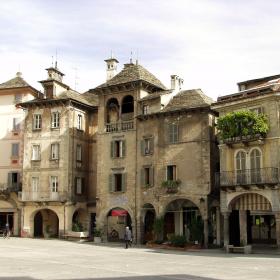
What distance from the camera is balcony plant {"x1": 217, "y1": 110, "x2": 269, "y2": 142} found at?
36.3 meters

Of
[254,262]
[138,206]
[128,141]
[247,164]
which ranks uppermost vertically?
[128,141]

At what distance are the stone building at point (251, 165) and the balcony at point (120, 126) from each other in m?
10.0

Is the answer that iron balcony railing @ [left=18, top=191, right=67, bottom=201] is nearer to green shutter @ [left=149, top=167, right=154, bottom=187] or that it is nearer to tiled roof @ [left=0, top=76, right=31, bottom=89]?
green shutter @ [left=149, top=167, right=154, bottom=187]

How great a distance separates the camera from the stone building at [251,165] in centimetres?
3600

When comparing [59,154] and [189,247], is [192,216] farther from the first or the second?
[59,154]

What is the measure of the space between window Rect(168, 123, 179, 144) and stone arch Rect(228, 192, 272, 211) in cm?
820

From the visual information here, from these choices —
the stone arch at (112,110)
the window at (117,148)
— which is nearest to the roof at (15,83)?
the stone arch at (112,110)

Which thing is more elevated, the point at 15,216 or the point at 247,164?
the point at 247,164

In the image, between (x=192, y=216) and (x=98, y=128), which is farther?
(x=98, y=128)

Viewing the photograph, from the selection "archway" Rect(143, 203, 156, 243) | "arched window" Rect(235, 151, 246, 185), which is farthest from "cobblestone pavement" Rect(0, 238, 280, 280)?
"archway" Rect(143, 203, 156, 243)

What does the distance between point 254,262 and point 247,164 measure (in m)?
10.8


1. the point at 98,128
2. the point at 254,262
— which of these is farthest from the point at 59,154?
the point at 254,262

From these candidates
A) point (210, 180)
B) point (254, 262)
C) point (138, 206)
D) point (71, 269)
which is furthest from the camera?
point (138, 206)

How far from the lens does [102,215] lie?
48.3 metres
